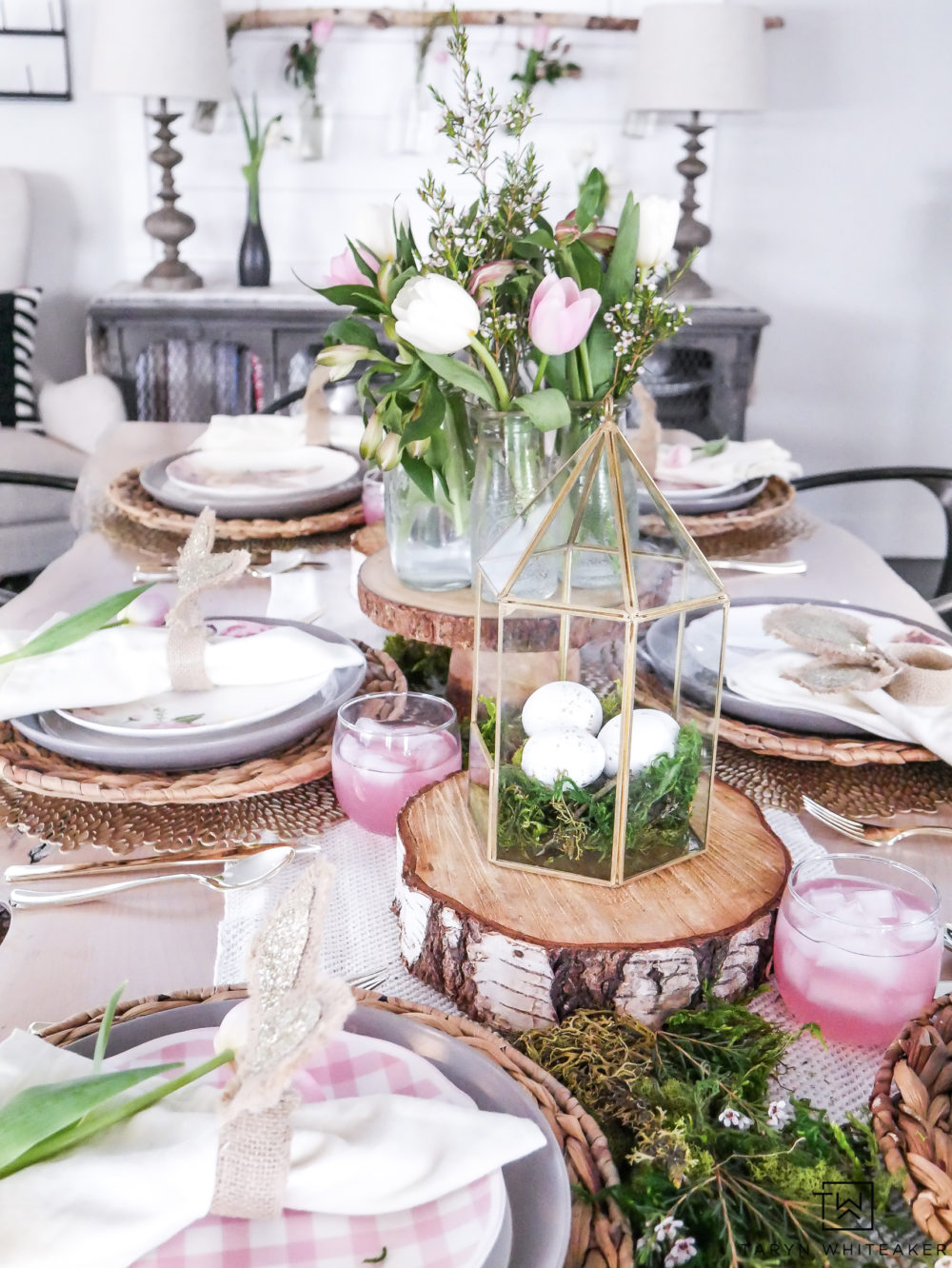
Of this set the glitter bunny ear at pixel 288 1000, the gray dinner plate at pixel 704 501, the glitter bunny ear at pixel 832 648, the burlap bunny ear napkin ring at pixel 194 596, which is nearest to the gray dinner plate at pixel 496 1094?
the glitter bunny ear at pixel 288 1000

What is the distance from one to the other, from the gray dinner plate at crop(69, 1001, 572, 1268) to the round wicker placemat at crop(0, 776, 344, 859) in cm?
26

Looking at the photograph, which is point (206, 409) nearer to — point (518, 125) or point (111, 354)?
point (111, 354)

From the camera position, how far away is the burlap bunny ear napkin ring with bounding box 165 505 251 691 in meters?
0.97

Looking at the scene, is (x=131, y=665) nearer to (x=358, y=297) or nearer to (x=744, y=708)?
(x=358, y=297)

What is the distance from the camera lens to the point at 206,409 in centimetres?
348

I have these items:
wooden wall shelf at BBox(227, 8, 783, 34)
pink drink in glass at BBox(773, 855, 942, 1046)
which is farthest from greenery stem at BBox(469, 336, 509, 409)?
wooden wall shelf at BBox(227, 8, 783, 34)

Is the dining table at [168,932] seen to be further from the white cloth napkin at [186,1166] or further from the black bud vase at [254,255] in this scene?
the black bud vase at [254,255]

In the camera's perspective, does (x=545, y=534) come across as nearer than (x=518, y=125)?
Yes

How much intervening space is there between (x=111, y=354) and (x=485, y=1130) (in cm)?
326

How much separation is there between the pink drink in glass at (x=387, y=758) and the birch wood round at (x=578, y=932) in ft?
0.34

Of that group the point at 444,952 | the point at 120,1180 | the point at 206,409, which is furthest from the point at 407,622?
the point at 206,409

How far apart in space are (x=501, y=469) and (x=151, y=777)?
379mm

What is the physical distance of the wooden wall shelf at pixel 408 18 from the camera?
3426mm

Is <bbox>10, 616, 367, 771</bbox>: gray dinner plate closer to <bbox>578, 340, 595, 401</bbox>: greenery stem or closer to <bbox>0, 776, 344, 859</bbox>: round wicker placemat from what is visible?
<bbox>0, 776, 344, 859</bbox>: round wicker placemat
